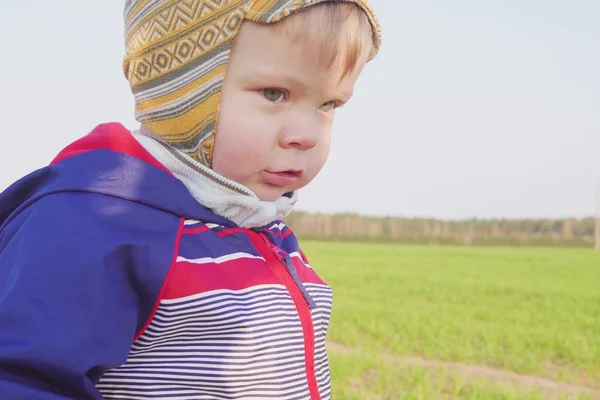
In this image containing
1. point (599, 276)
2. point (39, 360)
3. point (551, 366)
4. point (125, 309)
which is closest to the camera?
point (39, 360)

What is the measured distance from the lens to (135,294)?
154 centimetres

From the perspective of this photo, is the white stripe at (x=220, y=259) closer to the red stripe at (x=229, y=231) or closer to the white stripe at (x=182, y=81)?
the red stripe at (x=229, y=231)

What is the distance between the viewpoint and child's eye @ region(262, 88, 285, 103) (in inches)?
66.9

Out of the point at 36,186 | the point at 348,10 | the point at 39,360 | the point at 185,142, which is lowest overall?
the point at 39,360

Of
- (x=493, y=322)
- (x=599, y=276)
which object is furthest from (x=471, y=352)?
(x=599, y=276)

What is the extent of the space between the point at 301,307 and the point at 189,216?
1.27ft

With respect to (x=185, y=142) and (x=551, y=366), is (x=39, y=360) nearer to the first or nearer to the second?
(x=185, y=142)

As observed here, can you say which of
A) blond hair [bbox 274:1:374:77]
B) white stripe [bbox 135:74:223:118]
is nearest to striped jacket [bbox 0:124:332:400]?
white stripe [bbox 135:74:223:118]

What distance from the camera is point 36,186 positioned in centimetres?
167

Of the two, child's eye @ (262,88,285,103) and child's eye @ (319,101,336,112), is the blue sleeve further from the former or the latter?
child's eye @ (319,101,336,112)

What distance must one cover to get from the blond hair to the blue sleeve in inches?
21.6

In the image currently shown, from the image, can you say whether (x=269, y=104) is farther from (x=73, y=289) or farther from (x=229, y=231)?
(x=73, y=289)

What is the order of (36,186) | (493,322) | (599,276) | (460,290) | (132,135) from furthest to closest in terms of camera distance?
(599,276)
(460,290)
(493,322)
(132,135)
(36,186)

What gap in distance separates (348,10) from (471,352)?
4.59 meters
